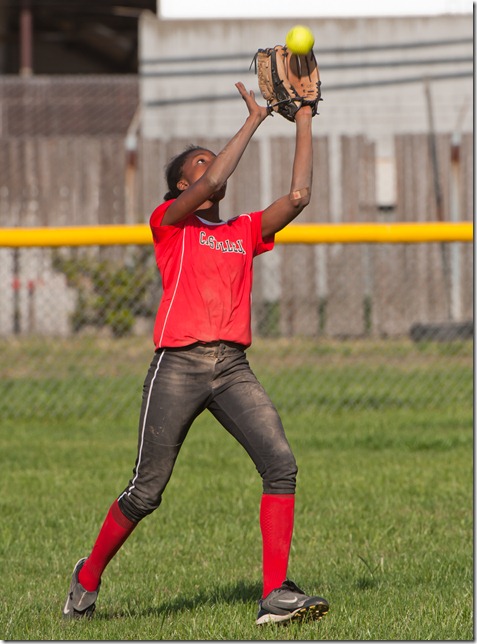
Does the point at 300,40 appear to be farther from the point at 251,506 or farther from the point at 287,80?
the point at 251,506

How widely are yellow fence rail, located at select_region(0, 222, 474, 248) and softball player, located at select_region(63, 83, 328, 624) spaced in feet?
14.9

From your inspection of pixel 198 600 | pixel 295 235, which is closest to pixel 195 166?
pixel 198 600

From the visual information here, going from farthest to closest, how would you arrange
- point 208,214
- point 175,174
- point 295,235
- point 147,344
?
1. point 147,344
2. point 295,235
3. point 175,174
4. point 208,214

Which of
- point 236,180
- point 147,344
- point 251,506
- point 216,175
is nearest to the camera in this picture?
point 216,175

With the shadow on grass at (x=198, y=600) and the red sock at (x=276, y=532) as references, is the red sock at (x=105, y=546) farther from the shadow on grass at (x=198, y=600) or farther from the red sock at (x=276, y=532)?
the red sock at (x=276, y=532)

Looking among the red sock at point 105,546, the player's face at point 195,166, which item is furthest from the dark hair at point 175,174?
the red sock at point 105,546

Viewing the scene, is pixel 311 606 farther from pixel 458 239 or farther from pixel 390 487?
pixel 458 239

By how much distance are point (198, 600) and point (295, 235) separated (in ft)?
16.3

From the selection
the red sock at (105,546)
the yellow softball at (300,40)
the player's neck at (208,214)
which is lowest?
the red sock at (105,546)

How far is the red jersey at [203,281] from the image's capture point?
14.1ft

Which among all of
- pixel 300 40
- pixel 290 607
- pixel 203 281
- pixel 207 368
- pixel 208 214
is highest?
pixel 300 40

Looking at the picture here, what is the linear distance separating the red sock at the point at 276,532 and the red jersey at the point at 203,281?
0.65 metres

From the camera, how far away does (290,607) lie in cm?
403

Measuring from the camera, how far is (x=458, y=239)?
30.1ft
